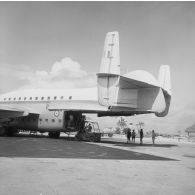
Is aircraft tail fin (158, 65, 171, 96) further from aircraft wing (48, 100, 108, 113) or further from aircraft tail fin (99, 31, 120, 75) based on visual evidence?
aircraft tail fin (99, 31, 120, 75)

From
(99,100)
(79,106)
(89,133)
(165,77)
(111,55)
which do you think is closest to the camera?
(111,55)

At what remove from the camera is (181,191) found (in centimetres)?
697

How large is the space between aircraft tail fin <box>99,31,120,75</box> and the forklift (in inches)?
365

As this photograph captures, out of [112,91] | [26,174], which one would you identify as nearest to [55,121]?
[112,91]

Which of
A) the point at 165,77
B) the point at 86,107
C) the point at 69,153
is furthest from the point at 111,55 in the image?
the point at 165,77

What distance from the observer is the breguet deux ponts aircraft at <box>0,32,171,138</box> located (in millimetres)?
21141

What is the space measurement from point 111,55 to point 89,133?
1047 cm

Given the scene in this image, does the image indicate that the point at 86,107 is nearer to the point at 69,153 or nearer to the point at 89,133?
the point at 89,133

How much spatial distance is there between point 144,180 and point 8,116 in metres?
25.4

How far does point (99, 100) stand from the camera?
21.3 m

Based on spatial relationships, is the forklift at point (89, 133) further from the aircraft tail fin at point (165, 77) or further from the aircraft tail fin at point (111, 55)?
the aircraft tail fin at point (111, 55)

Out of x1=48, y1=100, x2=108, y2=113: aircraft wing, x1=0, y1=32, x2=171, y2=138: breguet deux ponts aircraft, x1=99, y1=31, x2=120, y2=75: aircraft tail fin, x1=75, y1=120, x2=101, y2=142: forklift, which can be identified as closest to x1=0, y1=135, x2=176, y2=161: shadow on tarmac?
x1=0, y1=32, x2=171, y2=138: breguet deux ponts aircraft

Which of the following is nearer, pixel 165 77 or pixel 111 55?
pixel 111 55

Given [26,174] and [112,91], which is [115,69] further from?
[26,174]
